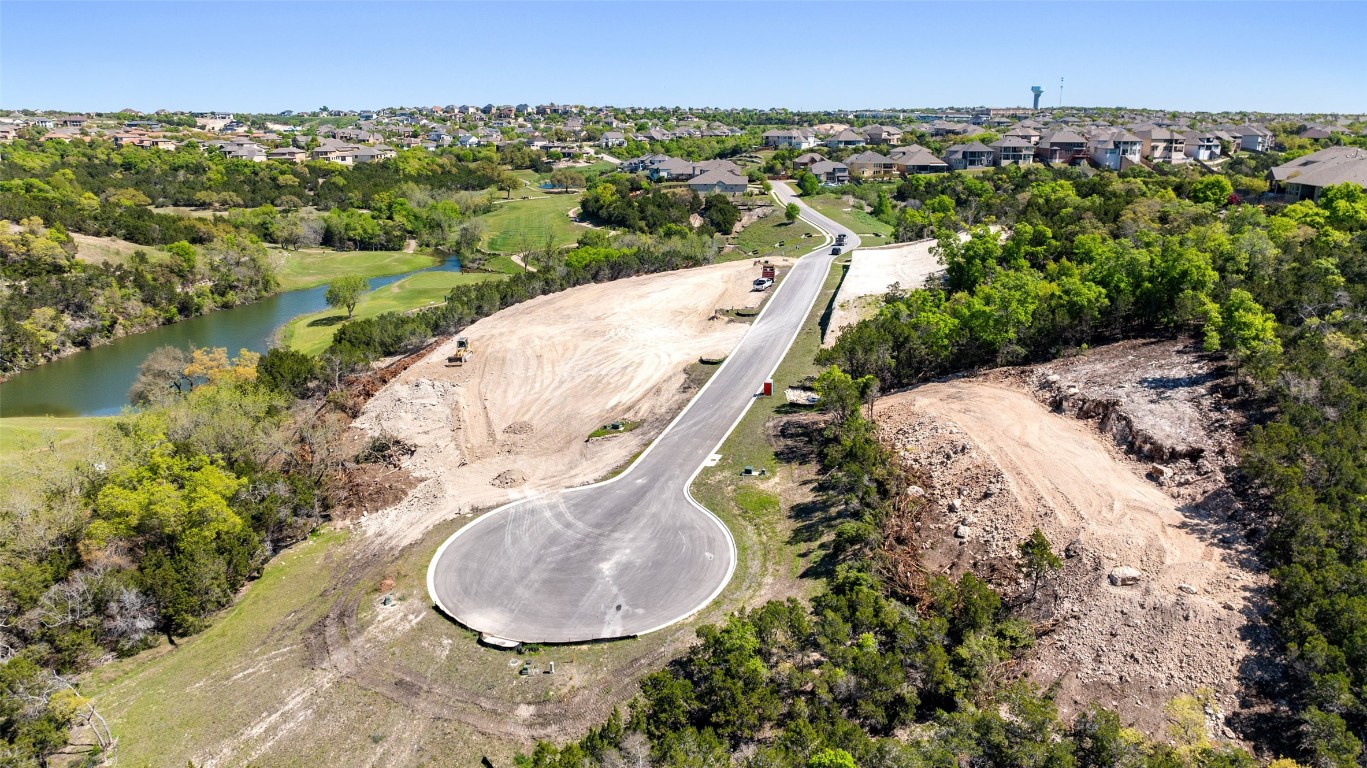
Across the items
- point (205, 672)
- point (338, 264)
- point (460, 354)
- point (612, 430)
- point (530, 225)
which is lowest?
point (205, 672)

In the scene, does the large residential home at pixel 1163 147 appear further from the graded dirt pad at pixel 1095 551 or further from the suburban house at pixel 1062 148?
the graded dirt pad at pixel 1095 551

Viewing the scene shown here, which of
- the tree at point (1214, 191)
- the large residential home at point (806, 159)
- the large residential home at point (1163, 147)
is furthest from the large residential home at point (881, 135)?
the tree at point (1214, 191)

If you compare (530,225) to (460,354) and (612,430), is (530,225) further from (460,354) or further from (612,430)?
(612,430)

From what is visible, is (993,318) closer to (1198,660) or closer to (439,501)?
(1198,660)

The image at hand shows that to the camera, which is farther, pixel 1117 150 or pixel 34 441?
pixel 1117 150

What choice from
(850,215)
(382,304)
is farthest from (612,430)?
(850,215)
